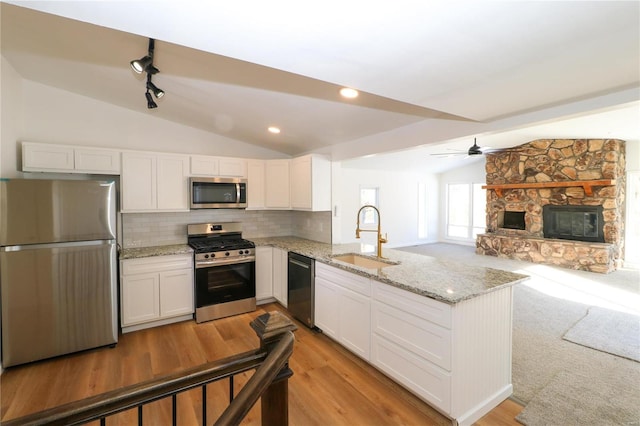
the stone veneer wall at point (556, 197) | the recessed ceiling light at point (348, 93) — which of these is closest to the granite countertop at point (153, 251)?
the recessed ceiling light at point (348, 93)

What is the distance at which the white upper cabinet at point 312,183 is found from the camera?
3.95m

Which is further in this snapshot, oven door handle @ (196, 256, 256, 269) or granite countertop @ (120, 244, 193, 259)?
oven door handle @ (196, 256, 256, 269)

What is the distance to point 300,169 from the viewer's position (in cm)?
413

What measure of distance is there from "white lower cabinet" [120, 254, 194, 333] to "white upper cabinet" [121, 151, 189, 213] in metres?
0.68

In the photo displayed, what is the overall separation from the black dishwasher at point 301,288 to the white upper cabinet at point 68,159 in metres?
2.38

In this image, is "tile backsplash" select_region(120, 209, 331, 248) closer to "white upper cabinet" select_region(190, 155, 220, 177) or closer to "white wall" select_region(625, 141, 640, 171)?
"white upper cabinet" select_region(190, 155, 220, 177)

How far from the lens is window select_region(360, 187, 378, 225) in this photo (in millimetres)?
7742

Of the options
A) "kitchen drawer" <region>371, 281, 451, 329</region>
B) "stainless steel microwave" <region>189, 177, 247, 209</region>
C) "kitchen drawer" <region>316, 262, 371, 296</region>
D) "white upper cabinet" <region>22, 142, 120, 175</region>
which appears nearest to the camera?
"kitchen drawer" <region>371, 281, 451, 329</region>

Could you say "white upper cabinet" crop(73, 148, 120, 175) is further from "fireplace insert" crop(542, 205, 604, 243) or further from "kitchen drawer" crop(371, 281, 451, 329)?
"fireplace insert" crop(542, 205, 604, 243)

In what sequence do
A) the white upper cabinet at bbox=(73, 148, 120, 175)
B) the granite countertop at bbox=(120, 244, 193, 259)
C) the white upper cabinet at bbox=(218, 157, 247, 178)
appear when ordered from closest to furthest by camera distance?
the white upper cabinet at bbox=(73, 148, 120, 175) → the granite countertop at bbox=(120, 244, 193, 259) → the white upper cabinet at bbox=(218, 157, 247, 178)

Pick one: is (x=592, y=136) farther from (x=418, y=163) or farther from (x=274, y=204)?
(x=274, y=204)

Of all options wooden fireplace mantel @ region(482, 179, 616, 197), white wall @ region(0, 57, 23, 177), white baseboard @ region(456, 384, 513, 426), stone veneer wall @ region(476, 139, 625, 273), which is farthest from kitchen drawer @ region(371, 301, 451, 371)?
wooden fireplace mantel @ region(482, 179, 616, 197)

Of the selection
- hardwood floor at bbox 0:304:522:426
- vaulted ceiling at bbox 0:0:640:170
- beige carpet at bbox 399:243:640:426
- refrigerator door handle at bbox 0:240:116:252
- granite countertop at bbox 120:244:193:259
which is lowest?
hardwood floor at bbox 0:304:522:426

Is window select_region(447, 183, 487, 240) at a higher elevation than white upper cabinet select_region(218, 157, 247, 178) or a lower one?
lower
